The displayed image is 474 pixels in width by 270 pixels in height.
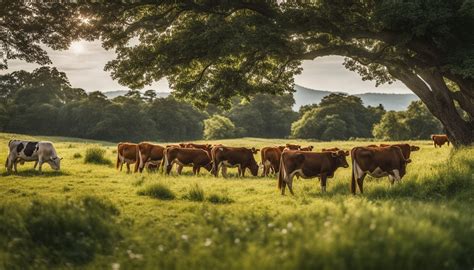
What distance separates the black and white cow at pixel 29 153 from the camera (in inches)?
750

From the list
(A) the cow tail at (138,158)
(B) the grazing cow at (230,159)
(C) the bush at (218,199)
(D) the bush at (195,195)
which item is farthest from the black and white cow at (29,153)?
(C) the bush at (218,199)

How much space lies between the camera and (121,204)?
1153cm

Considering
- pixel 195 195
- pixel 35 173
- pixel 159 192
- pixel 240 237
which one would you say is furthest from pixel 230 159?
pixel 240 237

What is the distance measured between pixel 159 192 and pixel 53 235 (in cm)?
629

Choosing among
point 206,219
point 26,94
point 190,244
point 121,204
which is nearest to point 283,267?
point 190,244

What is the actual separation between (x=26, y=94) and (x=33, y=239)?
92.0m

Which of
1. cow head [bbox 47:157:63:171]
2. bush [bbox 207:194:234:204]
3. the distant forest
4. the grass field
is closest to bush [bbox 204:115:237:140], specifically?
the distant forest

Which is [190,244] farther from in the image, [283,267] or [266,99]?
[266,99]

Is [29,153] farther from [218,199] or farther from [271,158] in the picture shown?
[271,158]

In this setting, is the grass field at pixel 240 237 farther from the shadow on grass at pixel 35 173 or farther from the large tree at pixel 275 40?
the shadow on grass at pixel 35 173

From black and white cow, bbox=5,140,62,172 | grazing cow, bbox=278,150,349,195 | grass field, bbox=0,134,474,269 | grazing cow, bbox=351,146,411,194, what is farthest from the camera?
black and white cow, bbox=5,140,62,172

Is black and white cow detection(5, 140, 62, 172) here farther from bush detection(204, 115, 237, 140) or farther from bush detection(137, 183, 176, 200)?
bush detection(204, 115, 237, 140)

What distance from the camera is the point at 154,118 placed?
96.0m

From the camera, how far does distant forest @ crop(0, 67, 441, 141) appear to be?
274ft
